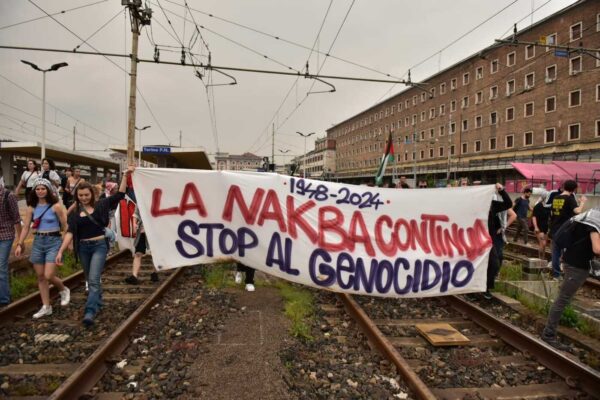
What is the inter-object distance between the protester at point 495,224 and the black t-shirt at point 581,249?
1401 mm

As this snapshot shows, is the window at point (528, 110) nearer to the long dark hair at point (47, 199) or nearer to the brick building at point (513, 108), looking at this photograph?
the brick building at point (513, 108)

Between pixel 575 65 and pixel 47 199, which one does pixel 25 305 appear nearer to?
pixel 47 199

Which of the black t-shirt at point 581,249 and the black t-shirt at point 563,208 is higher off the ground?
the black t-shirt at point 563,208

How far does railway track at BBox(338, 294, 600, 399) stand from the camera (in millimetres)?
3535

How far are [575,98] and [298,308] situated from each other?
149 ft

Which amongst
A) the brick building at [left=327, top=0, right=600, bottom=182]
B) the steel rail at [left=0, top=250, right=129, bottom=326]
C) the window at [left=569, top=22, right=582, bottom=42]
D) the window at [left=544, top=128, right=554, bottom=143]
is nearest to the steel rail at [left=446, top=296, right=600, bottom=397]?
the steel rail at [left=0, top=250, right=129, bottom=326]

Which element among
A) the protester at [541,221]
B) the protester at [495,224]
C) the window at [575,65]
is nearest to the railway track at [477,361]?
the protester at [495,224]

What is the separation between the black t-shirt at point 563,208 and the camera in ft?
24.1

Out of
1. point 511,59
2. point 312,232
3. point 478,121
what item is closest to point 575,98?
point 511,59

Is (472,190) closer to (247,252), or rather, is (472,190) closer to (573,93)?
(247,252)

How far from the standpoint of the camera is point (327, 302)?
589cm

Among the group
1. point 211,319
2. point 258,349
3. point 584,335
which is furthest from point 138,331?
point 584,335

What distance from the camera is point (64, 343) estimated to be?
4.35m

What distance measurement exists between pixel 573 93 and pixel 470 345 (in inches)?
1783
